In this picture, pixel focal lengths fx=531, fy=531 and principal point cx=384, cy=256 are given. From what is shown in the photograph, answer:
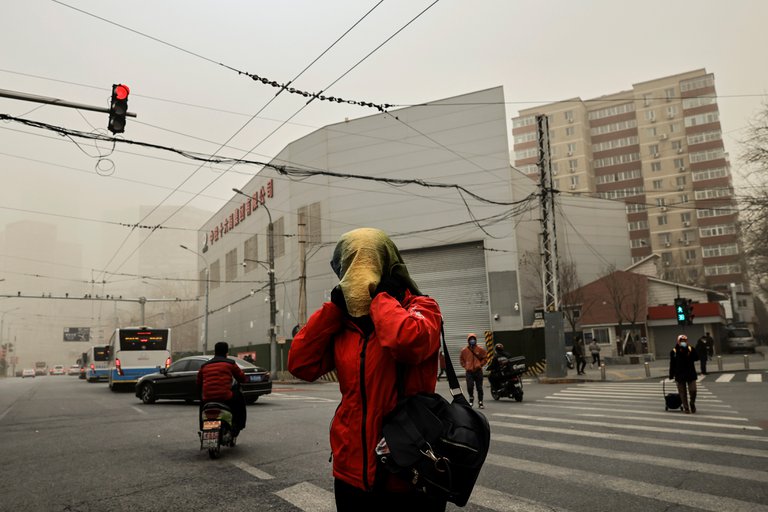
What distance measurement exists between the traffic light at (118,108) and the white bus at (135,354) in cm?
1553

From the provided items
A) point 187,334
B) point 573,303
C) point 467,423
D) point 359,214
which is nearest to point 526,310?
point 573,303

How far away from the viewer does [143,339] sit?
24.7 metres

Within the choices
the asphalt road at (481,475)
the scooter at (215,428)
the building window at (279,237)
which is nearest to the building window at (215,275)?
the building window at (279,237)

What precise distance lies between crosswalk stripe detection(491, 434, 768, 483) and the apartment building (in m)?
72.9

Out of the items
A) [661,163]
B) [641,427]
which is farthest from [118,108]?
[661,163]

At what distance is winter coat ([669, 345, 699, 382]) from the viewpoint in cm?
1123

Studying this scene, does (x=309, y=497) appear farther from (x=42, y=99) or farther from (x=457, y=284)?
(x=457, y=284)

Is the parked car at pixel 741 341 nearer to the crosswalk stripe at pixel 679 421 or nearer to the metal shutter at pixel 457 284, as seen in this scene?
the metal shutter at pixel 457 284

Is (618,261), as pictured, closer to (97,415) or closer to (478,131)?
(478,131)

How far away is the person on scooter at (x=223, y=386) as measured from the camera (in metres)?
7.50

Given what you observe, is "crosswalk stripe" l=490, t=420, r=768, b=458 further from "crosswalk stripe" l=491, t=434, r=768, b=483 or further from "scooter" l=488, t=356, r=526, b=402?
"scooter" l=488, t=356, r=526, b=402

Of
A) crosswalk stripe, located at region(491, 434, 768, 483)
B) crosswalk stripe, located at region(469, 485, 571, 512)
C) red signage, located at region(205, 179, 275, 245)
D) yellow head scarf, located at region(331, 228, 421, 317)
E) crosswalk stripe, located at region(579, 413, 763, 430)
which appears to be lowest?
crosswalk stripe, located at region(579, 413, 763, 430)

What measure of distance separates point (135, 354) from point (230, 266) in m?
28.5

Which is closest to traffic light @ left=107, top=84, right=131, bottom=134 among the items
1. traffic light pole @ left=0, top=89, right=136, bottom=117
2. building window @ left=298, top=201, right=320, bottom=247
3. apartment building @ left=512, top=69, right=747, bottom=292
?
traffic light pole @ left=0, top=89, right=136, bottom=117
